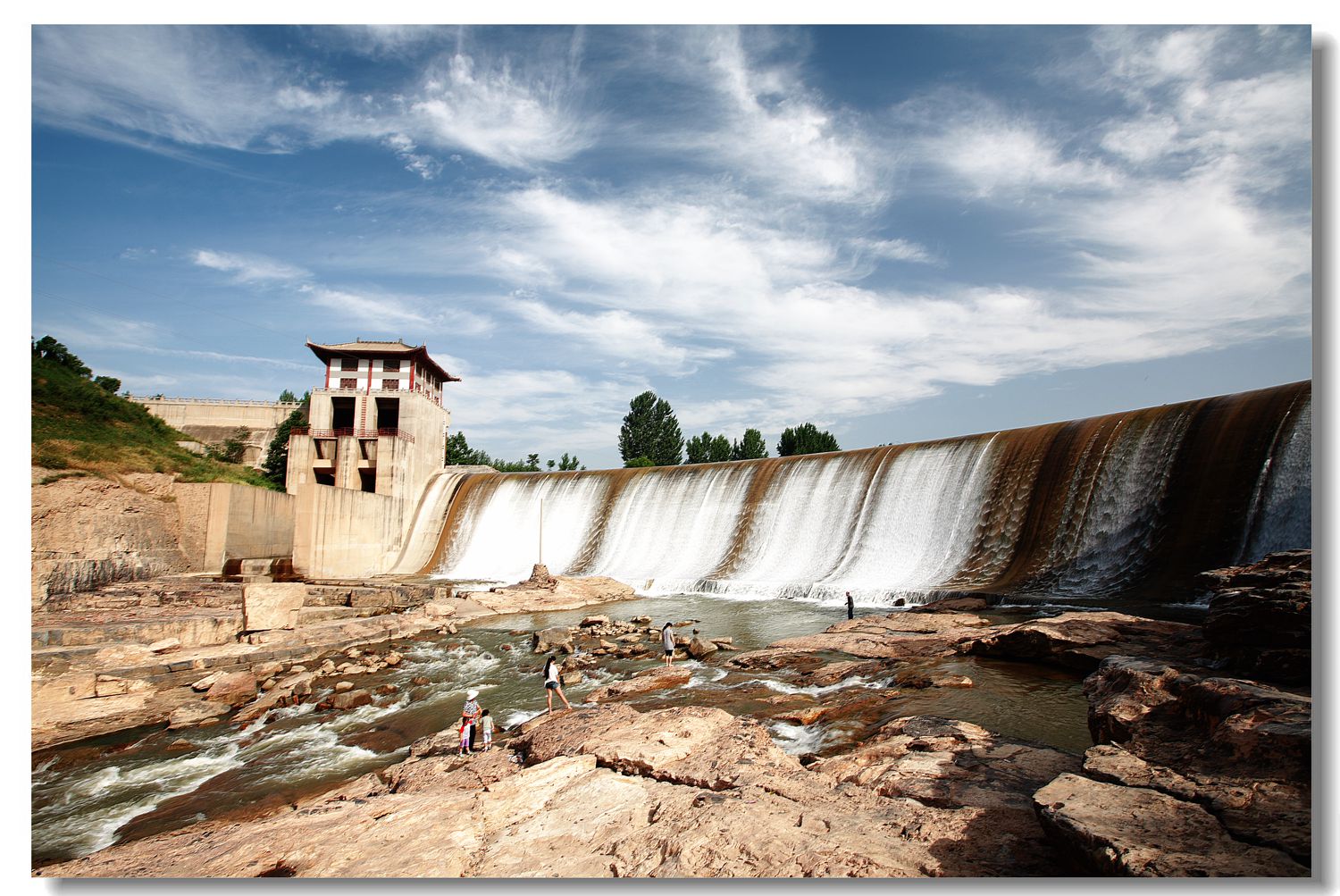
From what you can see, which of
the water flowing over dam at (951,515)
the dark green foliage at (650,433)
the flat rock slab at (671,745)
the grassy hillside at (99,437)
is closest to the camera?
the flat rock slab at (671,745)

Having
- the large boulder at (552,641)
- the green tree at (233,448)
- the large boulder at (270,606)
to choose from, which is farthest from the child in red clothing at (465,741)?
the green tree at (233,448)

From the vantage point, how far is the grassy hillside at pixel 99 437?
55.3 feet

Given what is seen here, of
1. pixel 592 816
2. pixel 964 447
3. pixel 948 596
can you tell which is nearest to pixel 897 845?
pixel 592 816

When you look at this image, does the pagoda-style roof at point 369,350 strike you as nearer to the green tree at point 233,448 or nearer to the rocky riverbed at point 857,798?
the green tree at point 233,448

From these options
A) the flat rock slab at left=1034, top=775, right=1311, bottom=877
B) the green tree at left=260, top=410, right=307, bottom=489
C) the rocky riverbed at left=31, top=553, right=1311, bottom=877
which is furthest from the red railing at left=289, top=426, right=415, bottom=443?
the flat rock slab at left=1034, top=775, right=1311, bottom=877

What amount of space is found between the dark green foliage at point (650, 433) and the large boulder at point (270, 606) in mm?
42537

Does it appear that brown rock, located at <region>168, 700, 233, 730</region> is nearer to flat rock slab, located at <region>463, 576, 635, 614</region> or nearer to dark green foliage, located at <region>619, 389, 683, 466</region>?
flat rock slab, located at <region>463, 576, 635, 614</region>

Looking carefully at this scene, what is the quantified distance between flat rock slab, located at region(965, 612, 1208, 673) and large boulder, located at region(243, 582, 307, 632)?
12.0 meters

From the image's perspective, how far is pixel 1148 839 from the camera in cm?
267

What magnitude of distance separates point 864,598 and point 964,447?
547cm

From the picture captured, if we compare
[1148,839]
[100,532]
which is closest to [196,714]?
[1148,839]

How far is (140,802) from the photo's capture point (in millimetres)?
6371

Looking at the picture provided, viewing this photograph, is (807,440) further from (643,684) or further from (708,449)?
(643,684)
